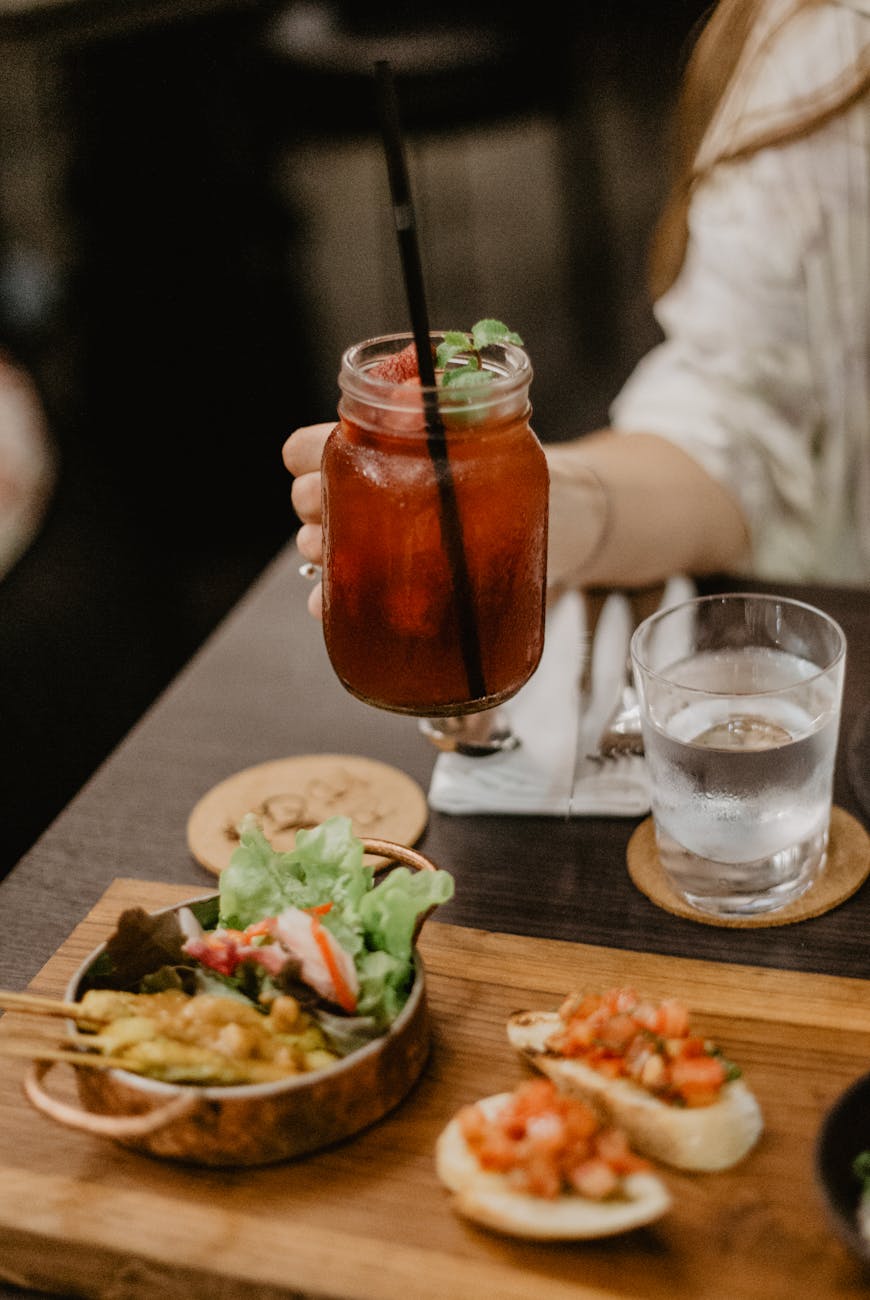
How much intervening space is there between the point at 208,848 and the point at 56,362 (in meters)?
3.27

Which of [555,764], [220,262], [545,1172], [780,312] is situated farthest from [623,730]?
[220,262]

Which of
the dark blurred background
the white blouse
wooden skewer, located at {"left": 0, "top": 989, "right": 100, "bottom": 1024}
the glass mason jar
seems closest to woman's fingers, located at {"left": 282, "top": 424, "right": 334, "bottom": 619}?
the glass mason jar

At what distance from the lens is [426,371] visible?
39.0 inches

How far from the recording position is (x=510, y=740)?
4.93 ft

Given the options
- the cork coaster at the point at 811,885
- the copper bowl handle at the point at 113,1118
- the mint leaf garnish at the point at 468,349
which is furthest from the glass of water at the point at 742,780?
the copper bowl handle at the point at 113,1118

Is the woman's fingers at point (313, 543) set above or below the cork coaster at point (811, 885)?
above

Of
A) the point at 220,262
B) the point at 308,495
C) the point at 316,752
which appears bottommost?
the point at 220,262

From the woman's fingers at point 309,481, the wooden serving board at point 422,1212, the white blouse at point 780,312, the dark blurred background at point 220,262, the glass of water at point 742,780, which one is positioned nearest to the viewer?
the wooden serving board at point 422,1212

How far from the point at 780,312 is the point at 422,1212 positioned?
154 cm

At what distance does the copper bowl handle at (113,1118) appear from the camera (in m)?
0.94

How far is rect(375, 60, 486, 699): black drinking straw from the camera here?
36.1 inches

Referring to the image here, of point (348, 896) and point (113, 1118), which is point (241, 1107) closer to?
point (113, 1118)

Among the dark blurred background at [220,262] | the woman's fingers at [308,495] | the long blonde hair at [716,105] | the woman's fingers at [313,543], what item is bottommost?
the dark blurred background at [220,262]

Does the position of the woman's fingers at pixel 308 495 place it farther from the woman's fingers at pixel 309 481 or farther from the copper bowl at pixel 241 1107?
the copper bowl at pixel 241 1107
